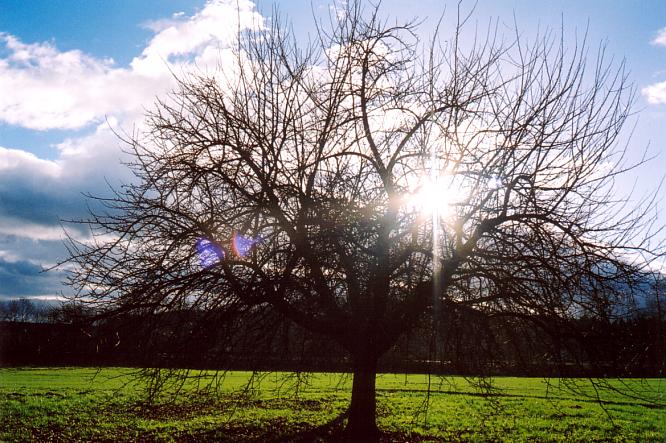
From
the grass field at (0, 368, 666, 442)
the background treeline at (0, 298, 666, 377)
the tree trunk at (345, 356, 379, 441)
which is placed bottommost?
the grass field at (0, 368, 666, 442)

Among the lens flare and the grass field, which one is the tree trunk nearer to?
the grass field

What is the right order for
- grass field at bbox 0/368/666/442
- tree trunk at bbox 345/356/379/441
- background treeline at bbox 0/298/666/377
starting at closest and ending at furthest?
background treeline at bbox 0/298/666/377 → tree trunk at bbox 345/356/379/441 → grass field at bbox 0/368/666/442

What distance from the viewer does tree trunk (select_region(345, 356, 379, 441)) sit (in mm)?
9672

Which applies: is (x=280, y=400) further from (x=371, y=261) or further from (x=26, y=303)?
(x=26, y=303)

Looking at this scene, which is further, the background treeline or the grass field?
the grass field

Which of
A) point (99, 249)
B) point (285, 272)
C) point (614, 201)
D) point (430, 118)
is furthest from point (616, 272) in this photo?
point (99, 249)

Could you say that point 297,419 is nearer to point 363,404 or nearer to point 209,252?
point 363,404

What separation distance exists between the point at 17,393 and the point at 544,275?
1936cm

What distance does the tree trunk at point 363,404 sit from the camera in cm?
967

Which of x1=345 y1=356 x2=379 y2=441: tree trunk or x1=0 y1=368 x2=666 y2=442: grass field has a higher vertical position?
x1=345 y1=356 x2=379 y2=441: tree trunk

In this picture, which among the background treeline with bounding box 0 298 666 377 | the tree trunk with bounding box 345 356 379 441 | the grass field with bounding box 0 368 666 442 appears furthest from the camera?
the grass field with bounding box 0 368 666 442

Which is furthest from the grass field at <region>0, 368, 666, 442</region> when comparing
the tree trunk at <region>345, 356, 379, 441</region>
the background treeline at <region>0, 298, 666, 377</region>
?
the background treeline at <region>0, 298, 666, 377</region>

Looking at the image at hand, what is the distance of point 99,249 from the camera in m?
6.85

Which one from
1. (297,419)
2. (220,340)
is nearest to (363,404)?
(297,419)
